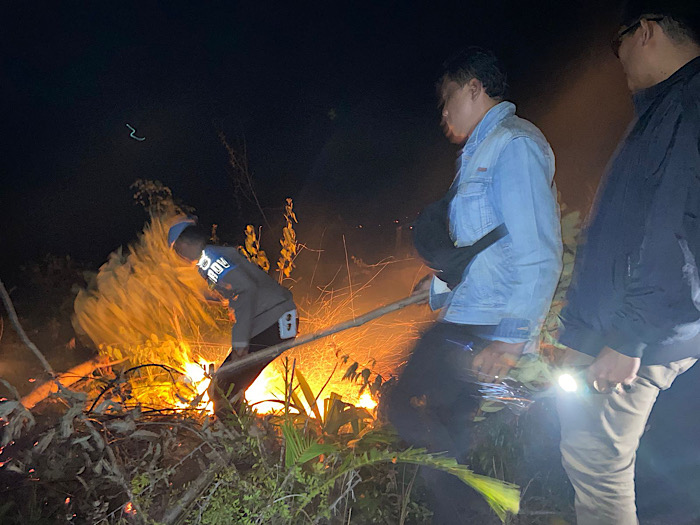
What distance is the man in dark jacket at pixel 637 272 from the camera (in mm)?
1592

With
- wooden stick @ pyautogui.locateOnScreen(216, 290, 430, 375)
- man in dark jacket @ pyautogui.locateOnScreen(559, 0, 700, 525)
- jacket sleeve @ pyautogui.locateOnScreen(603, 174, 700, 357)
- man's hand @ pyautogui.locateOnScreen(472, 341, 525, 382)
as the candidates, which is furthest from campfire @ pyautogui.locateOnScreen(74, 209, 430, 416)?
jacket sleeve @ pyautogui.locateOnScreen(603, 174, 700, 357)

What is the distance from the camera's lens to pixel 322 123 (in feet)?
32.4

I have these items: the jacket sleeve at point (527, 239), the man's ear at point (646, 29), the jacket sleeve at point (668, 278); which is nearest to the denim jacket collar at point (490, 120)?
the jacket sleeve at point (527, 239)

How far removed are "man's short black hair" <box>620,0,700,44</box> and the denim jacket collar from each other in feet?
1.90

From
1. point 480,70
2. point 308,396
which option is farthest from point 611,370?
point 308,396

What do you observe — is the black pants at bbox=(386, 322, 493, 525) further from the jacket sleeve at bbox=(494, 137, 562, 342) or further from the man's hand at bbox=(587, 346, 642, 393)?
the man's hand at bbox=(587, 346, 642, 393)

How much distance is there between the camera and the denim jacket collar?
2.18 meters

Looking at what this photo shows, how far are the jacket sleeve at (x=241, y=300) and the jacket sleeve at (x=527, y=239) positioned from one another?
2.07 meters

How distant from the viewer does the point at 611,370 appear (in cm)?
177

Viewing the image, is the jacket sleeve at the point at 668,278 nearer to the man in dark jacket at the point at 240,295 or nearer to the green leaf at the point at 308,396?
the green leaf at the point at 308,396

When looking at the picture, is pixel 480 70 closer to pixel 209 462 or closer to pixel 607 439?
pixel 607 439

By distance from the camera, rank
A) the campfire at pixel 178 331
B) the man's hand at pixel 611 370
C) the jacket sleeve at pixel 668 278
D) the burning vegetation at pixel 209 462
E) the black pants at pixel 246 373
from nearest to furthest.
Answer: the jacket sleeve at pixel 668 278 → the man's hand at pixel 611 370 → the burning vegetation at pixel 209 462 → the black pants at pixel 246 373 → the campfire at pixel 178 331

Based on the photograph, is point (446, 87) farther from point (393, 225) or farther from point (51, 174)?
point (51, 174)

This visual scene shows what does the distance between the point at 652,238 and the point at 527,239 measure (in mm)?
434
